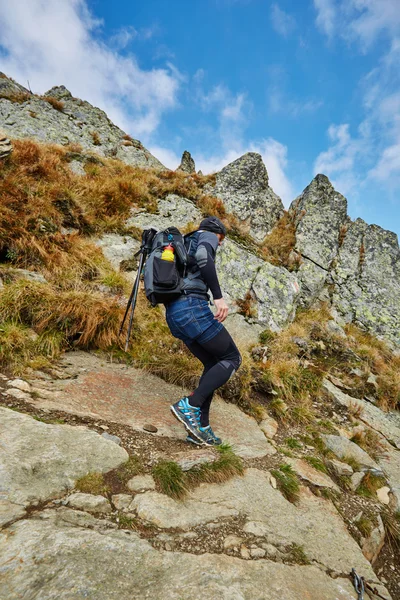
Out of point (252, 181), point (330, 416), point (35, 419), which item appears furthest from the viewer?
point (252, 181)

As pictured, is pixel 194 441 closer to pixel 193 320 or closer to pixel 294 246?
pixel 193 320

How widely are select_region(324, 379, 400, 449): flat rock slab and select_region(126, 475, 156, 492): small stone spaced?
568cm

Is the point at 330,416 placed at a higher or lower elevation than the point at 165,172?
lower

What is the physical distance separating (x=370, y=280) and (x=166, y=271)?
12126 millimetres

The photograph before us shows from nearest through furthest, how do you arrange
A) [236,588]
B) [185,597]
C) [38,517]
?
1. [185,597]
2. [236,588]
3. [38,517]

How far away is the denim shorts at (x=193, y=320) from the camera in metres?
3.79

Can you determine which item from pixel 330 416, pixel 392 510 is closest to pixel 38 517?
pixel 392 510

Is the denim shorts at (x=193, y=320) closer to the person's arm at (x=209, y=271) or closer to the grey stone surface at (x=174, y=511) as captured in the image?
the person's arm at (x=209, y=271)

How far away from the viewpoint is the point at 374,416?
Answer: 24.4 ft

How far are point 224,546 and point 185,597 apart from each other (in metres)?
0.71

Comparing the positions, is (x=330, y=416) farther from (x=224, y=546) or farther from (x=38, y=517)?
(x=38, y=517)

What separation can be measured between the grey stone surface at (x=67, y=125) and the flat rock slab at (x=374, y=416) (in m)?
15.4

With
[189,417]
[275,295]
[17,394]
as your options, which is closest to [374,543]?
[189,417]

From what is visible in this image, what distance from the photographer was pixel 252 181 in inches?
584
